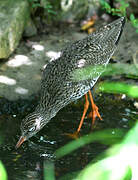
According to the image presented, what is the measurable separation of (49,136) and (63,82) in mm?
801

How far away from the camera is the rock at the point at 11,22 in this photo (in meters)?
5.90

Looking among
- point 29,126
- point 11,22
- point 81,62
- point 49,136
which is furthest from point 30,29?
point 29,126

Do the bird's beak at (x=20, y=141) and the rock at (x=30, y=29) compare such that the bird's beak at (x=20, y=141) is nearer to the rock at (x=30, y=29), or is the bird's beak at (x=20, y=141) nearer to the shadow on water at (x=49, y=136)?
the shadow on water at (x=49, y=136)

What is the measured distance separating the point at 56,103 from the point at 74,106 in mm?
948

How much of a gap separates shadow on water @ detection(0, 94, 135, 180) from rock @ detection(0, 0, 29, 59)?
3.69 ft

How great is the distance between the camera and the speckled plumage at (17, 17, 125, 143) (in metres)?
4.46

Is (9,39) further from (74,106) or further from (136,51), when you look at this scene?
(136,51)

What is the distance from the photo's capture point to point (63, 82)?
4527mm

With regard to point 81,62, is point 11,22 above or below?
above

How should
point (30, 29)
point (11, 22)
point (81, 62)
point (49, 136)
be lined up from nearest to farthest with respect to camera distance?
point (81, 62)
point (49, 136)
point (11, 22)
point (30, 29)

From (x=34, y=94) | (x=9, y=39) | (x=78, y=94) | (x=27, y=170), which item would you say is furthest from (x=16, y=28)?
(x=27, y=170)

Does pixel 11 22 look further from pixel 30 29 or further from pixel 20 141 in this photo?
pixel 20 141

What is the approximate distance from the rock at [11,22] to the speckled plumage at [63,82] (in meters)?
1.41

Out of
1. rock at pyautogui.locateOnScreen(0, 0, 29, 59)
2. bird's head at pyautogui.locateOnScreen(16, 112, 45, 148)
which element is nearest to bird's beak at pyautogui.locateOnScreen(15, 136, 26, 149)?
bird's head at pyautogui.locateOnScreen(16, 112, 45, 148)
